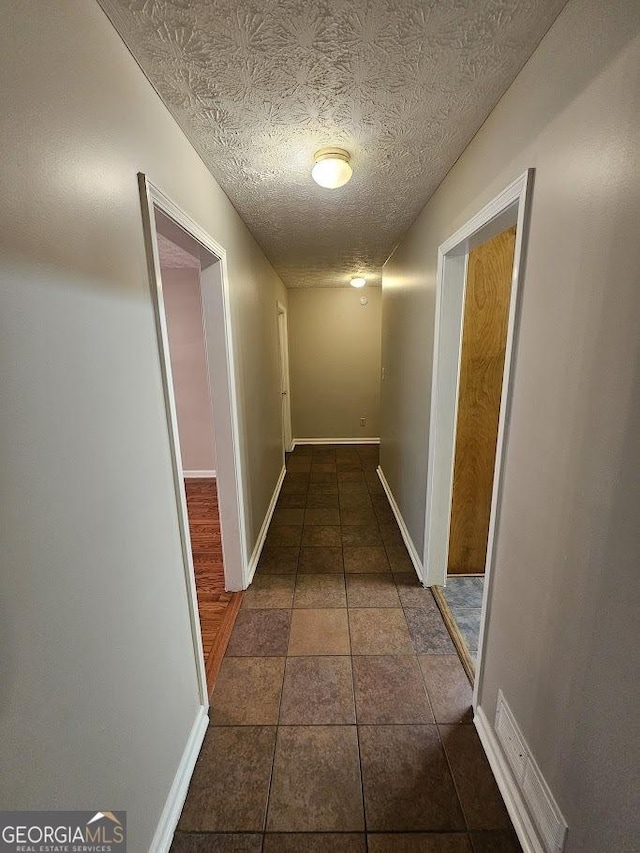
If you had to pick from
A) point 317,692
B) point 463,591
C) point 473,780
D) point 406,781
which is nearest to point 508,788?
point 473,780

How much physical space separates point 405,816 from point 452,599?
1.12 metres

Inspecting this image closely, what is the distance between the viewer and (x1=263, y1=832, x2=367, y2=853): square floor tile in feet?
3.45

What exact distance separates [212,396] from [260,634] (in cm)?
132

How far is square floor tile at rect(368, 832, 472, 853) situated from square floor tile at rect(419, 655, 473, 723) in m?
0.36

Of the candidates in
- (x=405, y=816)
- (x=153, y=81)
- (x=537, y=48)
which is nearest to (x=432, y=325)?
(x=537, y=48)

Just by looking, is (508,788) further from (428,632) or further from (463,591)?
(463,591)

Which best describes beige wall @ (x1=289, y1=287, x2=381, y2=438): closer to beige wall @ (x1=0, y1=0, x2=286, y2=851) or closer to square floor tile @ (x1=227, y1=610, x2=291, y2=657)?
square floor tile @ (x1=227, y1=610, x2=291, y2=657)

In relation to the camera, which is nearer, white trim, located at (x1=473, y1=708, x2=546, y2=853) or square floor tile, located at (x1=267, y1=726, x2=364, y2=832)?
white trim, located at (x1=473, y1=708, x2=546, y2=853)

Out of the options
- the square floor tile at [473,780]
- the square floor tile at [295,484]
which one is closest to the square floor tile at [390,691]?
the square floor tile at [473,780]

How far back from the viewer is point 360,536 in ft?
9.17

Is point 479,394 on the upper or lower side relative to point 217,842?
upper

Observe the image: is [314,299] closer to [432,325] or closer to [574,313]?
[432,325]

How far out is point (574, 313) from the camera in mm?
819

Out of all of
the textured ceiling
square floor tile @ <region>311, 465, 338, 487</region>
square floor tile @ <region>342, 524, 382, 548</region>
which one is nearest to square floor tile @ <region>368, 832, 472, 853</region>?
square floor tile @ <region>342, 524, 382, 548</region>
